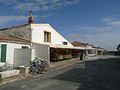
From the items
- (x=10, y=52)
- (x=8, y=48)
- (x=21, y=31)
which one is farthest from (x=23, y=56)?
(x=21, y=31)

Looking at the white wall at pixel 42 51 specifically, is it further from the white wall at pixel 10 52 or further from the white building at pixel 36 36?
the white wall at pixel 10 52

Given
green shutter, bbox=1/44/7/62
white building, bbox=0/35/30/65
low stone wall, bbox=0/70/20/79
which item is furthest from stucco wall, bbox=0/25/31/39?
low stone wall, bbox=0/70/20/79

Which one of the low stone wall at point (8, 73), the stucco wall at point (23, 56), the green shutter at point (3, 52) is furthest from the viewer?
the stucco wall at point (23, 56)

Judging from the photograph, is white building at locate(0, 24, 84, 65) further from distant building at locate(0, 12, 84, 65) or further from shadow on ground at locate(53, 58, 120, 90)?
shadow on ground at locate(53, 58, 120, 90)

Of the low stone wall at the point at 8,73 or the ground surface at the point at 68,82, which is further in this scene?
the low stone wall at the point at 8,73

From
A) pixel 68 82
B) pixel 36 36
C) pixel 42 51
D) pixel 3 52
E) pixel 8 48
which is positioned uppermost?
pixel 36 36

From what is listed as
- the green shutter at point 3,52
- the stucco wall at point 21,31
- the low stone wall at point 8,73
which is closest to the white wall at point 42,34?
the stucco wall at point 21,31

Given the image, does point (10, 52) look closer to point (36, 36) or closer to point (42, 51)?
point (42, 51)

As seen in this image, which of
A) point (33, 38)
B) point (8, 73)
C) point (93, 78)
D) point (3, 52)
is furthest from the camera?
point (33, 38)

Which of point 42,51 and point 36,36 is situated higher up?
point 36,36

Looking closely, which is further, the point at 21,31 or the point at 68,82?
the point at 21,31

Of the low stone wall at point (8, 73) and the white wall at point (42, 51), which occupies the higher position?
the white wall at point (42, 51)

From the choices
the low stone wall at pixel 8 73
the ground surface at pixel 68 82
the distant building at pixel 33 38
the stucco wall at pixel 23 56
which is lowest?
the ground surface at pixel 68 82

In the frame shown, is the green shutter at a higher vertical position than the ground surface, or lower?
higher
